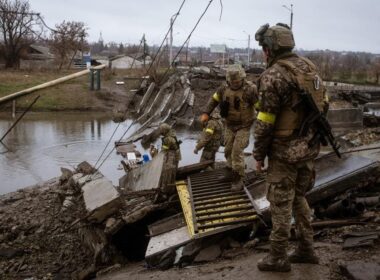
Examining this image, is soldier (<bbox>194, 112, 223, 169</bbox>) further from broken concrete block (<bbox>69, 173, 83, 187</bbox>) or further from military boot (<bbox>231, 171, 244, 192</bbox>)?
→ broken concrete block (<bbox>69, 173, 83, 187</bbox>)

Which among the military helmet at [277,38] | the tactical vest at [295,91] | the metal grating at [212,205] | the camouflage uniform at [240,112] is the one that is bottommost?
the metal grating at [212,205]

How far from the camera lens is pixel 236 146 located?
6.73 m

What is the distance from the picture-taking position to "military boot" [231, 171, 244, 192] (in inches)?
257

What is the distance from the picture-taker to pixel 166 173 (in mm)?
7254

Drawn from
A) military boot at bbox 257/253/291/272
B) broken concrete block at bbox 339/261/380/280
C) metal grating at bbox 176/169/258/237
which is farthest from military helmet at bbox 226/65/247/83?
broken concrete block at bbox 339/261/380/280

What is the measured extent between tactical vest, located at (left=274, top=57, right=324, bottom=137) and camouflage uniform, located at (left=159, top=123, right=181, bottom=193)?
128 inches

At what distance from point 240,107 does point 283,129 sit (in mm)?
2718

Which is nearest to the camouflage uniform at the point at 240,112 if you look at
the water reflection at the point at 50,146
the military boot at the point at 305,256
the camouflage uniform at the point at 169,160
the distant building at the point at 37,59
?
the camouflage uniform at the point at 169,160

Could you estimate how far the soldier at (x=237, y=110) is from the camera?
6668 millimetres

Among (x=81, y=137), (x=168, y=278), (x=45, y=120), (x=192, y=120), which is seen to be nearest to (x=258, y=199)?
(x=168, y=278)

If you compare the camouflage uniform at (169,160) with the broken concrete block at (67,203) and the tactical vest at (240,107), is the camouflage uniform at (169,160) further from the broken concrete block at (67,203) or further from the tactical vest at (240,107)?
the broken concrete block at (67,203)

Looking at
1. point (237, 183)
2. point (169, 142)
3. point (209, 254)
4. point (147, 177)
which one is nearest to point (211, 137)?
point (169, 142)

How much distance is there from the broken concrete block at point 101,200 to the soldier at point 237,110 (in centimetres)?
165

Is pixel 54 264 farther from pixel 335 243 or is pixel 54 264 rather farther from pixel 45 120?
pixel 45 120
